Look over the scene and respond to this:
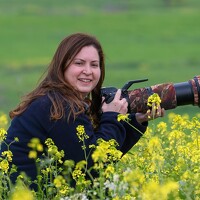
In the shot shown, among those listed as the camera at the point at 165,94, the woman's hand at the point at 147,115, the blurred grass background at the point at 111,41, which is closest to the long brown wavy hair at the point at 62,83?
the camera at the point at 165,94

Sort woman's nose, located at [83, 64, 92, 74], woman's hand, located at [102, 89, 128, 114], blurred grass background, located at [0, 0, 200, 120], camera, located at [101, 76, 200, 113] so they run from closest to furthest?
woman's nose, located at [83, 64, 92, 74], woman's hand, located at [102, 89, 128, 114], camera, located at [101, 76, 200, 113], blurred grass background, located at [0, 0, 200, 120]

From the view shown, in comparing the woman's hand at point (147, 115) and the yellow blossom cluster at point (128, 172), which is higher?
the woman's hand at point (147, 115)

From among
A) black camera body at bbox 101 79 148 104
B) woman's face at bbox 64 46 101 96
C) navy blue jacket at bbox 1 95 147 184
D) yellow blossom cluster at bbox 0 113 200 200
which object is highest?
woman's face at bbox 64 46 101 96

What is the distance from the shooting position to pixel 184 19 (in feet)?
141

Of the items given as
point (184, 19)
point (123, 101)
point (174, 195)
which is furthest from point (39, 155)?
point (184, 19)

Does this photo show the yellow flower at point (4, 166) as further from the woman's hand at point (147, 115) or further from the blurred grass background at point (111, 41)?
the blurred grass background at point (111, 41)

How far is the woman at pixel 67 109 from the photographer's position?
580 cm

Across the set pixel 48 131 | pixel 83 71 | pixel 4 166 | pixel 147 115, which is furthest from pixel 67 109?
pixel 4 166

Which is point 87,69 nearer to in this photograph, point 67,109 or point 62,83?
point 62,83

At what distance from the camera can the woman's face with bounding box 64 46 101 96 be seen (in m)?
6.00

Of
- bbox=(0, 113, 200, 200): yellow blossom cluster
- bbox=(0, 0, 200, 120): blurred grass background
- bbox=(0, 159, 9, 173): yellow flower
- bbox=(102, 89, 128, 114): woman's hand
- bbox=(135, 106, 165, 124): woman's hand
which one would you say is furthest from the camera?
bbox=(0, 0, 200, 120): blurred grass background

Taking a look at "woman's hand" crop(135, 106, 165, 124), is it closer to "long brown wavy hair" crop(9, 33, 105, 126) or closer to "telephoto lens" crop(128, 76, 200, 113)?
"telephoto lens" crop(128, 76, 200, 113)

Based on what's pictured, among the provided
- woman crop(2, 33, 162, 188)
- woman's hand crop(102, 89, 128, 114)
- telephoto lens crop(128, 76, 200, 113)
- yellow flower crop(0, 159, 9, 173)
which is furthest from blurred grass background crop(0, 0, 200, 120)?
yellow flower crop(0, 159, 9, 173)

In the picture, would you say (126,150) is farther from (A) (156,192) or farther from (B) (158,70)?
(B) (158,70)
